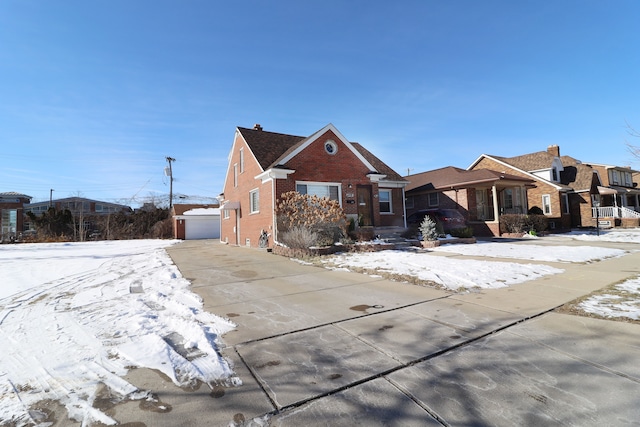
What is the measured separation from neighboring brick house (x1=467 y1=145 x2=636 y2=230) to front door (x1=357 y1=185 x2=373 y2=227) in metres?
15.8

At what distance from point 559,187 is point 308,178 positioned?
21.1 metres

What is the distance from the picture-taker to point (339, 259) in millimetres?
10047

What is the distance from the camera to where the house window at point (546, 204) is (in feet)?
78.7

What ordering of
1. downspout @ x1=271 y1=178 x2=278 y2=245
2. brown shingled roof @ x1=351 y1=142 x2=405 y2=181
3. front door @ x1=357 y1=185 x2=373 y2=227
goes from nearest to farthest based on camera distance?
downspout @ x1=271 y1=178 x2=278 y2=245
front door @ x1=357 y1=185 x2=373 y2=227
brown shingled roof @ x1=351 y1=142 x2=405 y2=181

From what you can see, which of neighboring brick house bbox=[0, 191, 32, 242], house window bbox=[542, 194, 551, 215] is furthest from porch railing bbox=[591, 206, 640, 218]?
neighboring brick house bbox=[0, 191, 32, 242]

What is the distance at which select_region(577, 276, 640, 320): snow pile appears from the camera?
13.7 feet

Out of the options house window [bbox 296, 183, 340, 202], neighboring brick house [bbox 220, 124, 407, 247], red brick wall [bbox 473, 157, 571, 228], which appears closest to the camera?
neighboring brick house [bbox 220, 124, 407, 247]

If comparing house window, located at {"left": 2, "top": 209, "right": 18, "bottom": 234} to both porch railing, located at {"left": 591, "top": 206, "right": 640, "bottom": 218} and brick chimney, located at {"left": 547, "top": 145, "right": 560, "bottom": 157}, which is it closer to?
brick chimney, located at {"left": 547, "top": 145, "right": 560, "bottom": 157}

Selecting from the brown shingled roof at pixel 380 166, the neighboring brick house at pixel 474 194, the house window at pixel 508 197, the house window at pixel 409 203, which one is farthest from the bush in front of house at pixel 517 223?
the brown shingled roof at pixel 380 166

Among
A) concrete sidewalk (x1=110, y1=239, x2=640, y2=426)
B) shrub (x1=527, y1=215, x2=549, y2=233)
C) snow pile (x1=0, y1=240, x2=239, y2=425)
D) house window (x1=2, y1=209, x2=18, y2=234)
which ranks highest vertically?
house window (x1=2, y1=209, x2=18, y2=234)

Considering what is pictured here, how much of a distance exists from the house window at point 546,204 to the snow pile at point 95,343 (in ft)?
90.0

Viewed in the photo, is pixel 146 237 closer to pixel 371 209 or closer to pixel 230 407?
pixel 371 209

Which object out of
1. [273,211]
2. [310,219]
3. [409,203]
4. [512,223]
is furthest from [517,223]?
[273,211]

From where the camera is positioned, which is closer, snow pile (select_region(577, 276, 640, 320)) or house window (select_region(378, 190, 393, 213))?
snow pile (select_region(577, 276, 640, 320))
